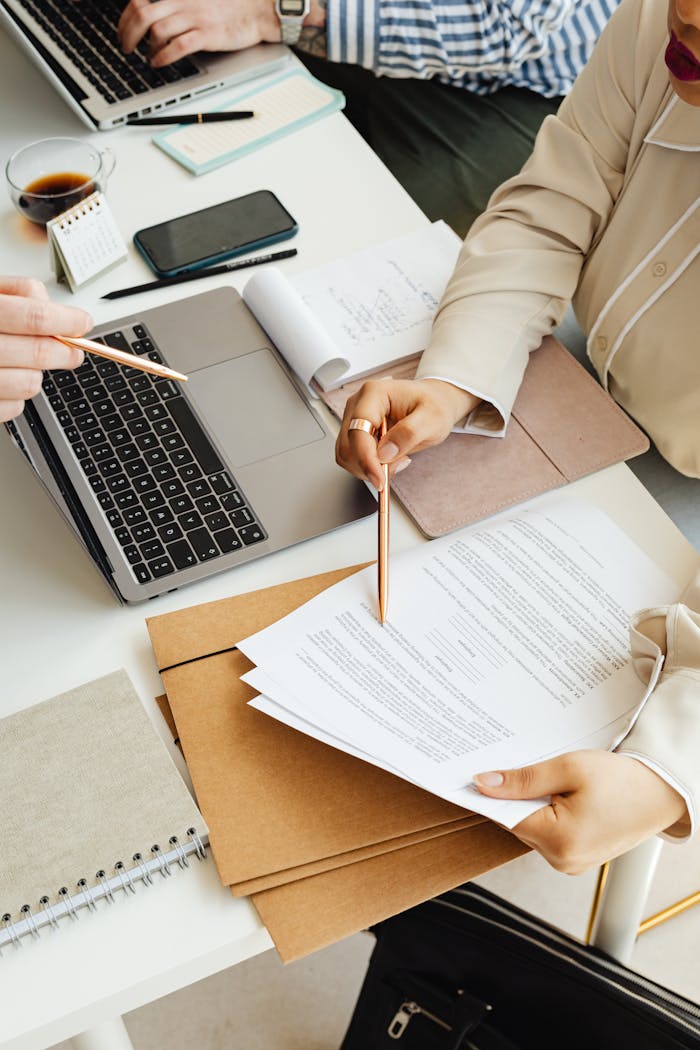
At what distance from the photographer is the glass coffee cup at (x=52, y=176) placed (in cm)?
105

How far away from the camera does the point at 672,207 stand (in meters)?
0.98

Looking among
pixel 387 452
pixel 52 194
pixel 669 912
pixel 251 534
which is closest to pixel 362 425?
pixel 387 452

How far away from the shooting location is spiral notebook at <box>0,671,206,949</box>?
646 millimetres

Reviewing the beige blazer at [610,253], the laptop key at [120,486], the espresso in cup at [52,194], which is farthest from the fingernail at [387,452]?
the espresso in cup at [52,194]

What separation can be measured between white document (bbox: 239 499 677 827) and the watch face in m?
0.80

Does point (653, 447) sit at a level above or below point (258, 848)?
below

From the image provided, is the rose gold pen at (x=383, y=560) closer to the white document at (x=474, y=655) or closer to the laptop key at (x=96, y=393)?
the white document at (x=474, y=655)

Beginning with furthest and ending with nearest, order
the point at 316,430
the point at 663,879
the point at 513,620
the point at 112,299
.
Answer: the point at 663,879 → the point at 112,299 → the point at 316,430 → the point at 513,620

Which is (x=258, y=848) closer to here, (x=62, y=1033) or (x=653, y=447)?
(x=62, y=1033)

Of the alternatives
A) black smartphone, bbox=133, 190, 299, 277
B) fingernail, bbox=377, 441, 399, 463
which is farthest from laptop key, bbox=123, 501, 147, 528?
black smartphone, bbox=133, 190, 299, 277

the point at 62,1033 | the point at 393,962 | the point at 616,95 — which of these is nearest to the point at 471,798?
the point at 62,1033

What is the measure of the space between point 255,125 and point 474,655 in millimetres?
779

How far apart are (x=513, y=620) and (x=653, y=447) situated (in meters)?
0.45

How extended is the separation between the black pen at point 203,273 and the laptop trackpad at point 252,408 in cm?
14
